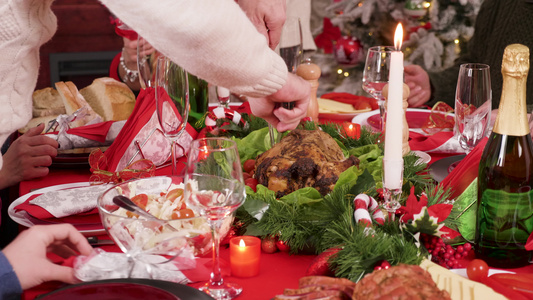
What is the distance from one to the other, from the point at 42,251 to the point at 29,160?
0.60 m

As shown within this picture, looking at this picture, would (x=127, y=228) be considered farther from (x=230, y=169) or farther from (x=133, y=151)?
(x=133, y=151)

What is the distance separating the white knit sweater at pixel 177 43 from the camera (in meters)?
0.78

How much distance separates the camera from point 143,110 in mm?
1311

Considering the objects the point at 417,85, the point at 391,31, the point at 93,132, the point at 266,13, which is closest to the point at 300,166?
the point at 266,13

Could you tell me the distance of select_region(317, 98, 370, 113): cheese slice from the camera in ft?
6.07

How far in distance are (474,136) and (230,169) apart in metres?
0.68

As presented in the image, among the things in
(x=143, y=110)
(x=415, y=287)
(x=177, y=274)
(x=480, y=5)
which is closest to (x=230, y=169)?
(x=177, y=274)

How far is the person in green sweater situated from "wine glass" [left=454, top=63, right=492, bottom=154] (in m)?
1.09

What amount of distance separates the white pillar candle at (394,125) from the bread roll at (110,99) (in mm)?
1309

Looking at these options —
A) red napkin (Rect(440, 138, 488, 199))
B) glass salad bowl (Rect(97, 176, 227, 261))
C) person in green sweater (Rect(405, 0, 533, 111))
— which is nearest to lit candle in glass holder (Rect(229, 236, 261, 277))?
glass salad bowl (Rect(97, 176, 227, 261))

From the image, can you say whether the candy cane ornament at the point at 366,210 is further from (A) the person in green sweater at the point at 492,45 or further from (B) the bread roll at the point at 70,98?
(A) the person in green sweater at the point at 492,45

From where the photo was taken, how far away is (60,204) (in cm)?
102

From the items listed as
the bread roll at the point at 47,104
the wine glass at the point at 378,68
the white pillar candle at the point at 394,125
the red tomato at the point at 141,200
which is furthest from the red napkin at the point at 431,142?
the bread roll at the point at 47,104

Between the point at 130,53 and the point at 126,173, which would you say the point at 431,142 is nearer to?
the point at 126,173
